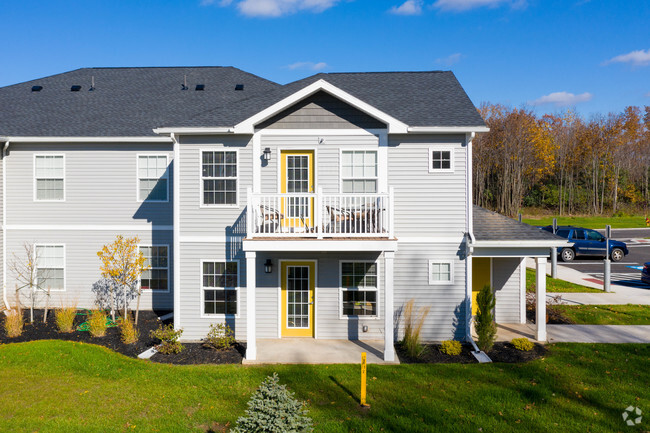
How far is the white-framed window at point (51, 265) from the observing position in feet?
45.1

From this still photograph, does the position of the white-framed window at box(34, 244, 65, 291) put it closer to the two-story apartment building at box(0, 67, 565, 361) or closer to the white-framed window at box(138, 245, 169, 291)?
the white-framed window at box(138, 245, 169, 291)

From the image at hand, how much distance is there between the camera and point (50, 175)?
539 inches

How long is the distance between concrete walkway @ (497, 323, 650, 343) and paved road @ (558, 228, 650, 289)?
7.41 metres

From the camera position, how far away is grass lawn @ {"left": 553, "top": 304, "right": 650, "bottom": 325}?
41.9ft

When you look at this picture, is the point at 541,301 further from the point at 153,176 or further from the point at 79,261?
the point at 79,261

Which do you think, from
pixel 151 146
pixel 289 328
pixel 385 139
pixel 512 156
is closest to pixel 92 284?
pixel 151 146

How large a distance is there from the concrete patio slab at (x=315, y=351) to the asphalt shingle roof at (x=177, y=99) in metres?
5.98

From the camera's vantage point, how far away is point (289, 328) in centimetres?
1147

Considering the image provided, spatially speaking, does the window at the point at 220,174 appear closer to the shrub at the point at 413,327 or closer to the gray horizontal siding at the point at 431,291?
the gray horizontal siding at the point at 431,291

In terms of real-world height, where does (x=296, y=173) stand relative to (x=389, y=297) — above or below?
above

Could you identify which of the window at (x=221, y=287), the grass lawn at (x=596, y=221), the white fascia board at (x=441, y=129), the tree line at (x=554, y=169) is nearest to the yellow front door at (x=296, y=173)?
the window at (x=221, y=287)

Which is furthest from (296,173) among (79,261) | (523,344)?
(79,261)

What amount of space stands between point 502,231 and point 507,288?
2.30 metres

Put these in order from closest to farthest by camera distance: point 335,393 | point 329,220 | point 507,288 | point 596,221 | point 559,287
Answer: point 335,393 → point 329,220 → point 507,288 → point 559,287 → point 596,221
